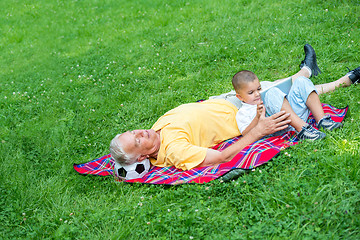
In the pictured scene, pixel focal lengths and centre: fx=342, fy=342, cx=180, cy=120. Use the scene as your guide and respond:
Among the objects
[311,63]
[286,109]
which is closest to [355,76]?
[311,63]

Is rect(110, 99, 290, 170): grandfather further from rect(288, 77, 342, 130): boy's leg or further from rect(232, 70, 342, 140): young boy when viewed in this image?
rect(288, 77, 342, 130): boy's leg

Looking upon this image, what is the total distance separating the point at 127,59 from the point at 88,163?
13.3 ft

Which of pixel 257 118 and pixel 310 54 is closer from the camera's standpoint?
pixel 257 118

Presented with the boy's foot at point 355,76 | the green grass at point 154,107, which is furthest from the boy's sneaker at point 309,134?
the boy's foot at point 355,76

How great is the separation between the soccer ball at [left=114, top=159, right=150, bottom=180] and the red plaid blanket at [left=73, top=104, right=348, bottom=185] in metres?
0.09

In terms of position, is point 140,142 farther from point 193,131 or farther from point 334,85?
point 334,85

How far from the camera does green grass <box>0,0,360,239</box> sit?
3.17 metres

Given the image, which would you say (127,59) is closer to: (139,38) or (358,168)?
(139,38)

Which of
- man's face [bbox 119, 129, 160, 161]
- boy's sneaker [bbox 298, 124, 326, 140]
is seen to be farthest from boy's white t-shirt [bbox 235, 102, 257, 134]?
man's face [bbox 119, 129, 160, 161]

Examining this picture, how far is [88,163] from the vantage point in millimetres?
4898

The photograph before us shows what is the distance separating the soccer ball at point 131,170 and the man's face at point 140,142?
0.14m

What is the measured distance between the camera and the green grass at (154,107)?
10.4 feet

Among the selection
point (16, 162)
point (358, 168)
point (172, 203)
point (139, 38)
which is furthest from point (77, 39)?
point (358, 168)

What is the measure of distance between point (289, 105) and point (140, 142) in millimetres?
1892
